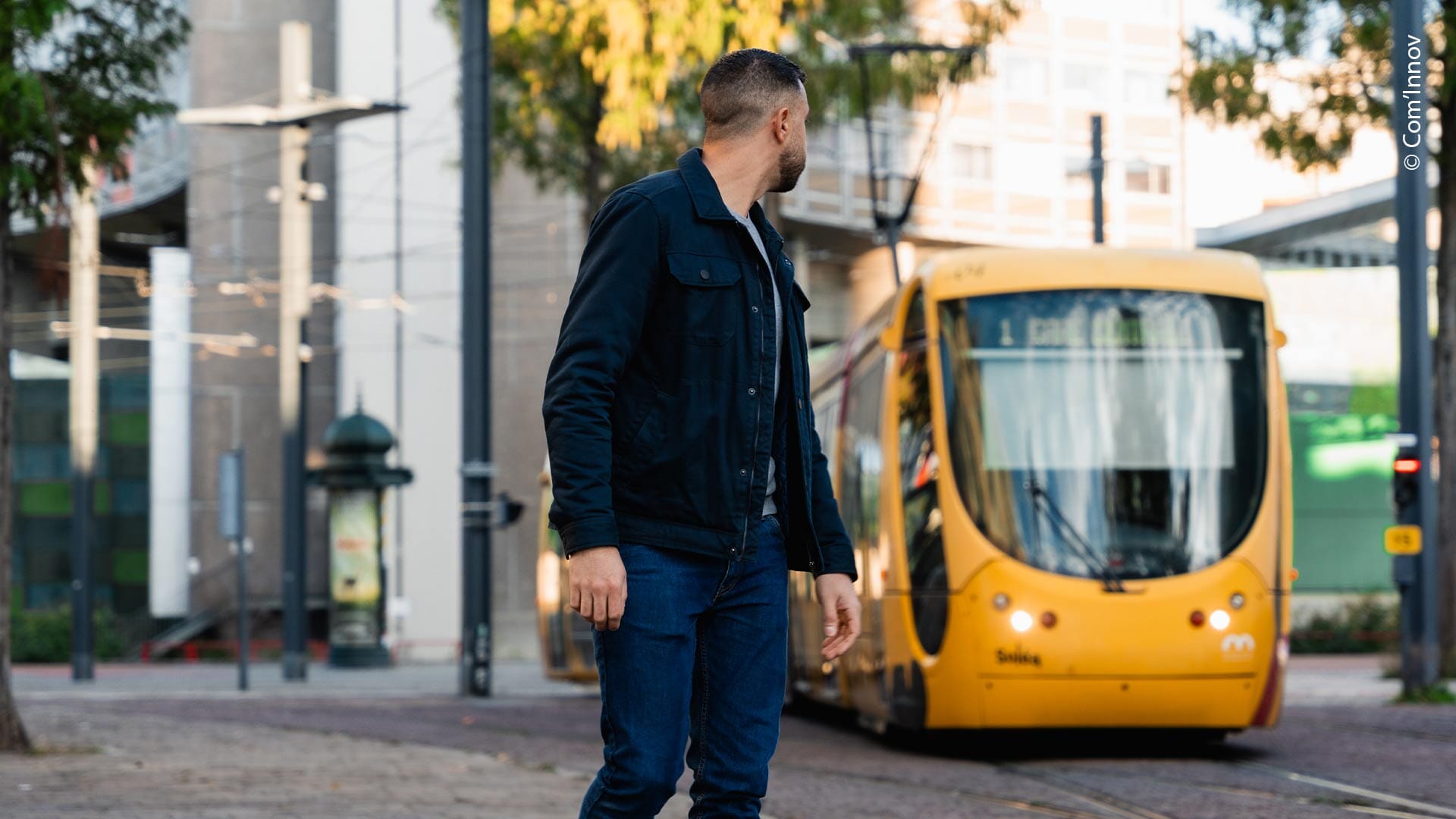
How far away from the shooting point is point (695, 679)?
3898mm

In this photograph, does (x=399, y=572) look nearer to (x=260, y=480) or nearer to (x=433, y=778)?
(x=260, y=480)

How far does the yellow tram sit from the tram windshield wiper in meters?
0.01

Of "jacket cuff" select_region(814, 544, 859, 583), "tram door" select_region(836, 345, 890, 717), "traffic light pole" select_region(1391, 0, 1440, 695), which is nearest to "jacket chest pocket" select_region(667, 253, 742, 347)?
"jacket cuff" select_region(814, 544, 859, 583)

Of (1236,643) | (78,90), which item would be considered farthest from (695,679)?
(78,90)

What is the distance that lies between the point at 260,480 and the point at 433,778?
30.2 meters

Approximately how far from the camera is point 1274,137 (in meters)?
19.3

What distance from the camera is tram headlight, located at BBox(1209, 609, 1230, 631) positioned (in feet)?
35.5

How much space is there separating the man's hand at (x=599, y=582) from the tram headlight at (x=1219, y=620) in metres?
7.70

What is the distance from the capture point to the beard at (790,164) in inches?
157

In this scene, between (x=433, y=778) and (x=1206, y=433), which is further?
(x=1206, y=433)

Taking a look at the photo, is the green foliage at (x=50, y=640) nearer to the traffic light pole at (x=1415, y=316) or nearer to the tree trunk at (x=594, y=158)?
the tree trunk at (x=594, y=158)

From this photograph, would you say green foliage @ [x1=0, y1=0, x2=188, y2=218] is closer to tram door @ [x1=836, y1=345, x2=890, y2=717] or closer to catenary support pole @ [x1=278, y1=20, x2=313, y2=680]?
tram door @ [x1=836, y1=345, x2=890, y2=717]

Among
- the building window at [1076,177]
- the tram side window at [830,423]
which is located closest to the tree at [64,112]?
the tram side window at [830,423]

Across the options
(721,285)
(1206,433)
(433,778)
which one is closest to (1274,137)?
(1206,433)
